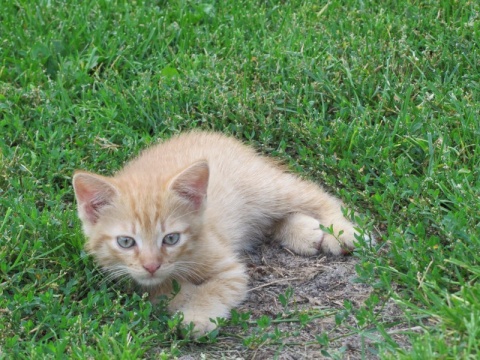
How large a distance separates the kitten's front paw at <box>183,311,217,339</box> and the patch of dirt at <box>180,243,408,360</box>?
2.6 inches

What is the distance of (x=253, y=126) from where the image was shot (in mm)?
5586

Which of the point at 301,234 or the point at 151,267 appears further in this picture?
the point at 301,234

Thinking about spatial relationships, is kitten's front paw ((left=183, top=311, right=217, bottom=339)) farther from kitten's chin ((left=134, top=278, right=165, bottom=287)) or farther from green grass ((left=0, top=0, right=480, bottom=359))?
kitten's chin ((left=134, top=278, right=165, bottom=287))

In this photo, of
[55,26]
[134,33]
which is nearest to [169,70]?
[134,33]

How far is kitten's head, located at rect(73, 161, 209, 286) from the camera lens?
436cm

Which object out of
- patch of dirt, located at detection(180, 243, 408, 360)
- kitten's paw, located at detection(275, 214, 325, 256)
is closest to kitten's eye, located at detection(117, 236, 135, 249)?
patch of dirt, located at detection(180, 243, 408, 360)

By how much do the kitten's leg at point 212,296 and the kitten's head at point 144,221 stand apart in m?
0.12

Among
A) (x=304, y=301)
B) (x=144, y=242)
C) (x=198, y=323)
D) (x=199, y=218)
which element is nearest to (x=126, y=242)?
(x=144, y=242)

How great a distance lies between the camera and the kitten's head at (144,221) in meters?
4.36

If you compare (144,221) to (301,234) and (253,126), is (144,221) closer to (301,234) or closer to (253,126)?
(301,234)

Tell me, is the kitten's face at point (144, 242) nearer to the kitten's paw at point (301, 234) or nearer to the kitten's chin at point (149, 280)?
the kitten's chin at point (149, 280)

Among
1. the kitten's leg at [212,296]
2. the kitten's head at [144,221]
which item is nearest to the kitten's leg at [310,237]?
the kitten's leg at [212,296]

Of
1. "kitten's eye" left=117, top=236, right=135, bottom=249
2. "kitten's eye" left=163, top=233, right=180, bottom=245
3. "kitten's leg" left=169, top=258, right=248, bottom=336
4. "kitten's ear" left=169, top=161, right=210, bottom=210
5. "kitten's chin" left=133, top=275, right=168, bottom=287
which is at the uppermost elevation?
"kitten's ear" left=169, top=161, right=210, bottom=210

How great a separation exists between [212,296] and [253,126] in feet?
4.77
